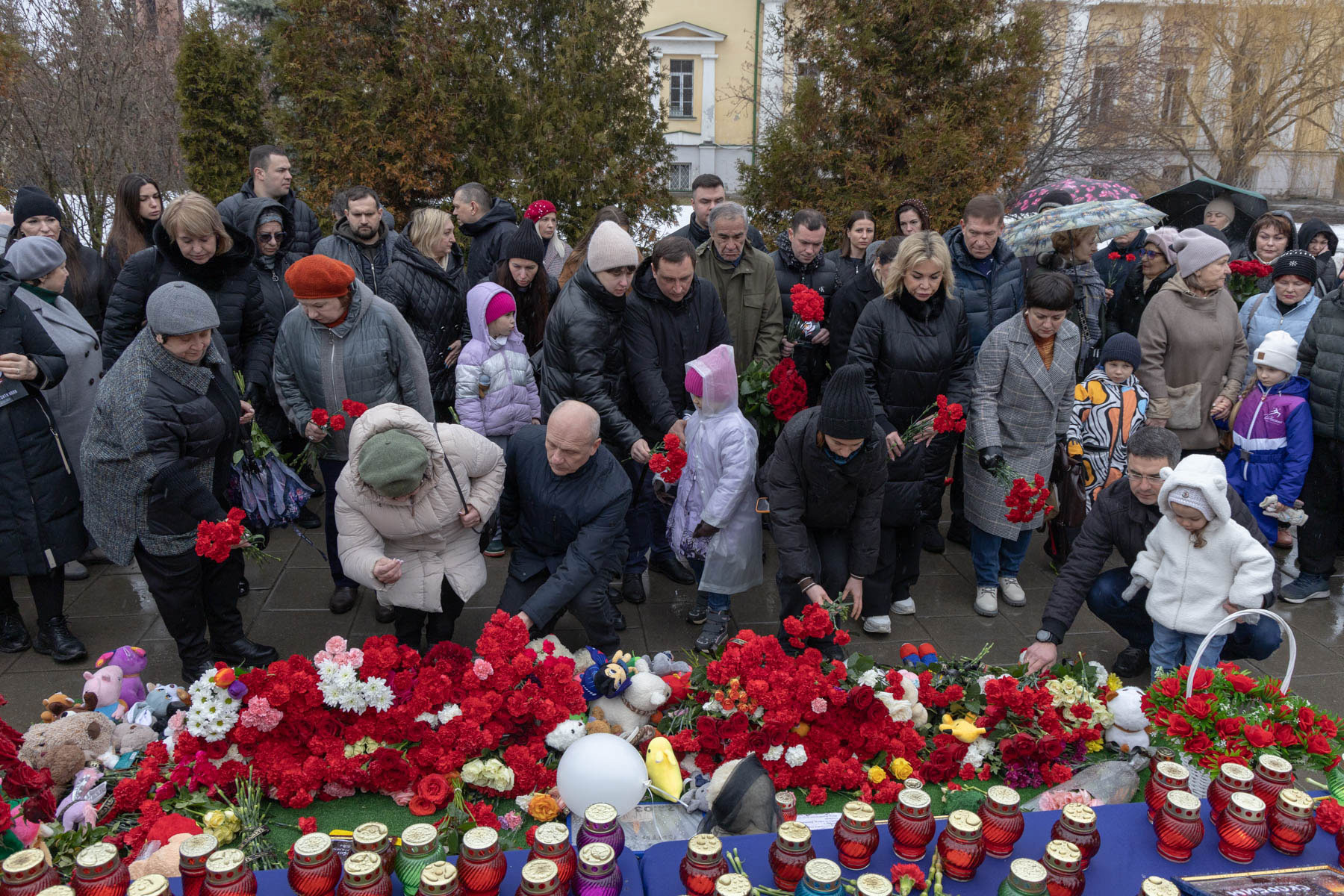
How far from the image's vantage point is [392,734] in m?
3.38

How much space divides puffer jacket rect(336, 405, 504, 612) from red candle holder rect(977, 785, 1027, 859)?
2476 mm

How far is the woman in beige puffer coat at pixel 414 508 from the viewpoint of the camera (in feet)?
12.2

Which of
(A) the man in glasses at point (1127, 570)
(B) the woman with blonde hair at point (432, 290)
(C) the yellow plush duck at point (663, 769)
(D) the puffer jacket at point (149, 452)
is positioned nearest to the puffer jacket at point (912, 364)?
(A) the man in glasses at point (1127, 570)

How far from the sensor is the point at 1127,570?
445cm

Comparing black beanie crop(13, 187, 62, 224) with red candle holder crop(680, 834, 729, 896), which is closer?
red candle holder crop(680, 834, 729, 896)

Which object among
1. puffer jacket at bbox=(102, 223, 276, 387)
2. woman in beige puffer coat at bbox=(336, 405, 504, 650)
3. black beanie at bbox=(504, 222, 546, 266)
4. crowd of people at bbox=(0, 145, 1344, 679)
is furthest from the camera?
black beanie at bbox=(504, 222, 546, 266)

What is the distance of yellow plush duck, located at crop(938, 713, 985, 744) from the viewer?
3.49 meters

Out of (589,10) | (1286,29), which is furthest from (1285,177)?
(589,10)

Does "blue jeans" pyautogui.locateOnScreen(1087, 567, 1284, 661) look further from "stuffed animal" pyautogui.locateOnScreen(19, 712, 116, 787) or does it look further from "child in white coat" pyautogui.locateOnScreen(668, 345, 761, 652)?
"stuffed animal" pyautogui.locateOnScreen(19, 712, 116, 787)

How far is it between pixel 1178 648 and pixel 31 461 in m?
5.40

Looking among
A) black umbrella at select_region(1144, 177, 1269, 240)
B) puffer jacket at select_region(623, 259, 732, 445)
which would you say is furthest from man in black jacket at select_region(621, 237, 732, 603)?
black umbrella at select_region(1144, 177, 1269, 240)

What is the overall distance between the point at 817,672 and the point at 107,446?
3130 millimetres

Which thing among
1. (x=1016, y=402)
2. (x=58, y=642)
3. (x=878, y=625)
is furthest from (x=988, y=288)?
(x=58, y=642)

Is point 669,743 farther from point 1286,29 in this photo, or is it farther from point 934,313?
point 1286,29
